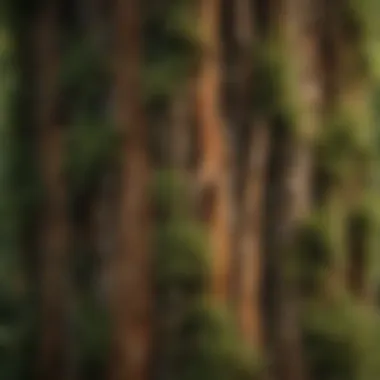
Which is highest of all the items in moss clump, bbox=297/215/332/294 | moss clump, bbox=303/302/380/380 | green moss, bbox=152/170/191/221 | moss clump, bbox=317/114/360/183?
moss clump, bbox=317/114/360/183

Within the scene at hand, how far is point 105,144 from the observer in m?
0.55

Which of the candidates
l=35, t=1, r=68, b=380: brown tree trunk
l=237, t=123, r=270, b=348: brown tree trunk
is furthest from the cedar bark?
l=35, t=1, r=68, b=380: brown tree trunk

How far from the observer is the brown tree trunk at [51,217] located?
0.57 meters

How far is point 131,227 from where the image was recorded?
55 centimetres

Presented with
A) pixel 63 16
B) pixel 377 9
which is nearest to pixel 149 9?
pixel 63 16

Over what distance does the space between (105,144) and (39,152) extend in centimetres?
5

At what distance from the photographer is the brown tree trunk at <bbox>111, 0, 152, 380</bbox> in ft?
1.80

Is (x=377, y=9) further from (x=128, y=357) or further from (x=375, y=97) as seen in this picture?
(x=128, y=357)

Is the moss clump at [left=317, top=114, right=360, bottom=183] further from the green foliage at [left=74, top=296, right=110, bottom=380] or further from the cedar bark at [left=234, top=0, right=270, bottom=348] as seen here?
the green foliage at [left=74, top=296, right=110, bottom=380]

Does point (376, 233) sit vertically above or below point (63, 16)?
below

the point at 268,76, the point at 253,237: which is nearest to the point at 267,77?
the point at 268,76

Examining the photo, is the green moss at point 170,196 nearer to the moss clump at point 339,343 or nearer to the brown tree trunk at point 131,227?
the brown tree trunk at point 131,227

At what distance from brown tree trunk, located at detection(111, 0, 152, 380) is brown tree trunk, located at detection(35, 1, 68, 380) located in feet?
0.12

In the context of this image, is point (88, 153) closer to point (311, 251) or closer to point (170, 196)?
point (170, 196)
